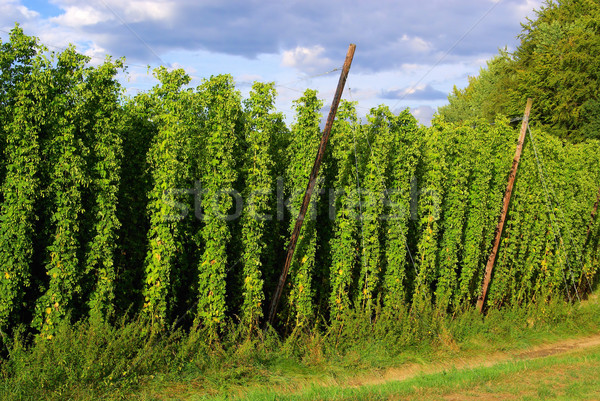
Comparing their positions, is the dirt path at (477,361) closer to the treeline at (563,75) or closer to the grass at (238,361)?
the grass at (238,361)

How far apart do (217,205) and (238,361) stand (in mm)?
3058

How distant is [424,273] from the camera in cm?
Result: 1343

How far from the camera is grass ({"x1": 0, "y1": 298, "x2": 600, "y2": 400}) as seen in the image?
8.01 m

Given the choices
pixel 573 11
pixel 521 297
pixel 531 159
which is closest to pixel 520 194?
pixel 531 159

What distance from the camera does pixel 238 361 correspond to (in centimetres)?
968

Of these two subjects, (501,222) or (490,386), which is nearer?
(490,386)

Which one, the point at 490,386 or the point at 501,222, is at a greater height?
the point at 501,222

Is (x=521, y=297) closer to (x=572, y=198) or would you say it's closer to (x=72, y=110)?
(x=572, y=198)

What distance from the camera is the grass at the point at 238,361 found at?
801 centimetres

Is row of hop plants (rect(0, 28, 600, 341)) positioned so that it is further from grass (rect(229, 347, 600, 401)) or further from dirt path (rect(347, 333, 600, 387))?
grass (rect(229, 347, 600, 401))

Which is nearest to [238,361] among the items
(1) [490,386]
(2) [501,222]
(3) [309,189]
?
(3) [309,189]

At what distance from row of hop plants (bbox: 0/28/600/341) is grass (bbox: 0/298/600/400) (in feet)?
1.34

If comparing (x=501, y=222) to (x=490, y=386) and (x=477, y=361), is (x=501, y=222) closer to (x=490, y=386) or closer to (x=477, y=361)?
(x=477, y=361)

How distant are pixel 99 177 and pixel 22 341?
302 centimetres
